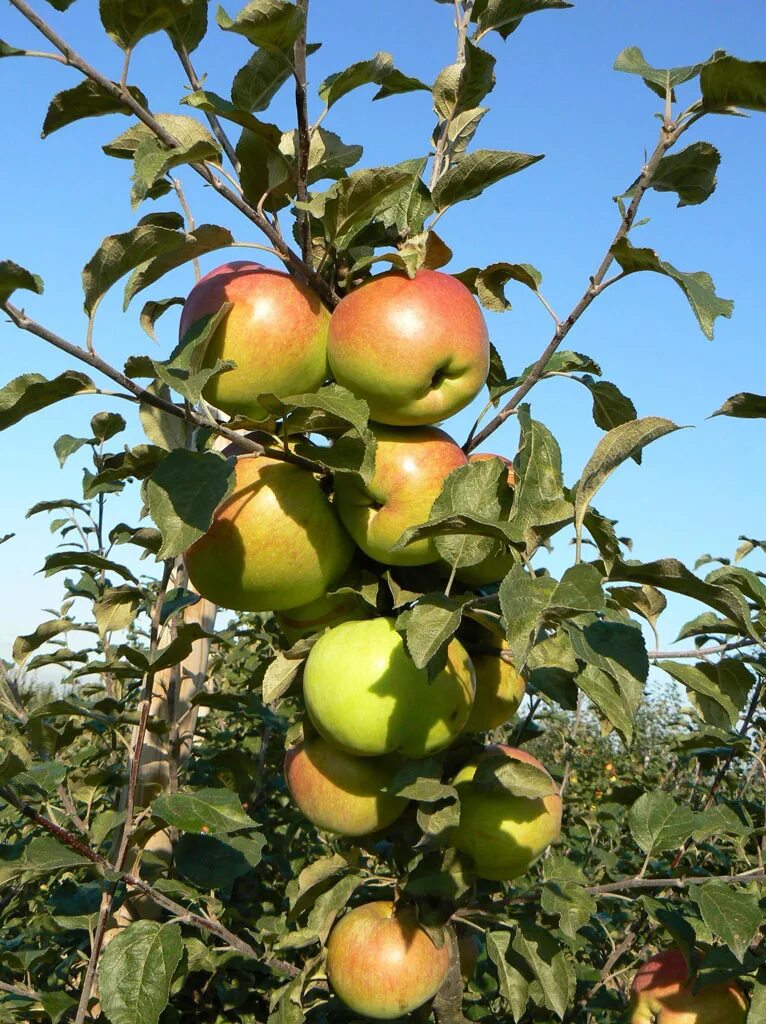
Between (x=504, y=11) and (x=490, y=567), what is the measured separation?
815mm

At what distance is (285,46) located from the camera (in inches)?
39.6

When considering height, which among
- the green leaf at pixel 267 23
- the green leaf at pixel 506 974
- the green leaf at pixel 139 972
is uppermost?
the green leaf at pixel 267 23

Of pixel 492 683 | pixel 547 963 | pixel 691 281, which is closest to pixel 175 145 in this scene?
pixel 691 281

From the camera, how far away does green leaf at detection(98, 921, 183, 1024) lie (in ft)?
4.03

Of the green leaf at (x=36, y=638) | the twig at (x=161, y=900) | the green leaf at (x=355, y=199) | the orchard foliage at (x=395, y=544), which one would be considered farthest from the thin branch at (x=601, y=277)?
the green leaf at (x=36, y=638)

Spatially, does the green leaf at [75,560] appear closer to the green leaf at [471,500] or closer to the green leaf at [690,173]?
the green leaf at [471,500]

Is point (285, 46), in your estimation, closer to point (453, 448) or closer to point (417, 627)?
point (453, 448)

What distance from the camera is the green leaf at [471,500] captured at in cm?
105

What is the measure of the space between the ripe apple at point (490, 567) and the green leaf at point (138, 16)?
0.66m

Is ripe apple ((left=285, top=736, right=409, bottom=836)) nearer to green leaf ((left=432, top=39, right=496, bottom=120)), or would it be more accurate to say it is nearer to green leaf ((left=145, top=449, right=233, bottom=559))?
green leaf ((left=145, top=449, right=233, bottom=559))

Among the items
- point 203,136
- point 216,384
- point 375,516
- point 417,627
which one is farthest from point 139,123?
point 417,627

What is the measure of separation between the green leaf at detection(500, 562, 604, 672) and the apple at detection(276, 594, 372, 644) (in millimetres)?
441

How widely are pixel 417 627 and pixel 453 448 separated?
37 cm

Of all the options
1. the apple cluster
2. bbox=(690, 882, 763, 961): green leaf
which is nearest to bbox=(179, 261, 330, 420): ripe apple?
the apple cluster
